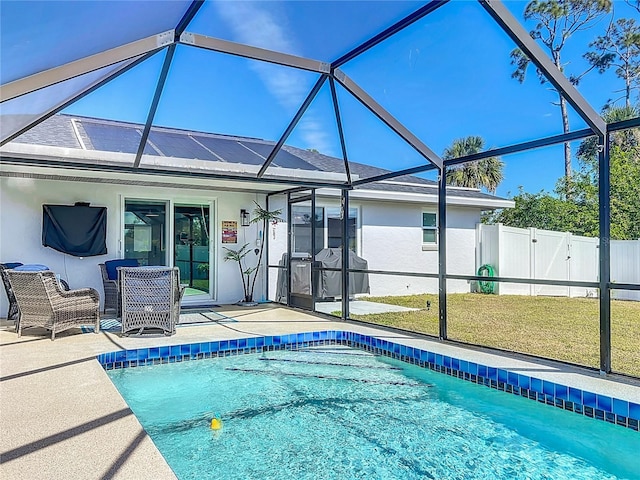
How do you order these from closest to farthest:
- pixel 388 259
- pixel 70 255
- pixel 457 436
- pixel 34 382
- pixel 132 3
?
pixel 132 3 < pixel 457 436 < pixel 34 382 < pixel 70 255 < pixel 388 259

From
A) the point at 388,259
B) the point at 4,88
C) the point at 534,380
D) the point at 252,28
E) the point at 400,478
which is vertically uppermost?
the point at 252,28

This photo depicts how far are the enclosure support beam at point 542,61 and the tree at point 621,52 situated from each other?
6859 mm

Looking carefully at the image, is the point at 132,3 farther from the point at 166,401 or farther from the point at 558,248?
the point at 558,248

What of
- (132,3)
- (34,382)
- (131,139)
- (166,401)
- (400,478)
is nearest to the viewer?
(400,478)

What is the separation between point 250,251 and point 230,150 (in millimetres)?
2685

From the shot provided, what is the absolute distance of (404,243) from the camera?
11.9 meters

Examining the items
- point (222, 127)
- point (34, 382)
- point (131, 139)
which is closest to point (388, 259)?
point (222, 127)

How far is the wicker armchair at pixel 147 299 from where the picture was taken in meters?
5.93

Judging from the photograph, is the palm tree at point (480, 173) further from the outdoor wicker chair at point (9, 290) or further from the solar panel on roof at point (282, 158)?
the outdoor wicker chair at point (9, 290)

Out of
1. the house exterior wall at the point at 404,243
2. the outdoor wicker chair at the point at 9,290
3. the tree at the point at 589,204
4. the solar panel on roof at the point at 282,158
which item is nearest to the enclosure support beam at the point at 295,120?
the solar panel on roof at the point at 282,158

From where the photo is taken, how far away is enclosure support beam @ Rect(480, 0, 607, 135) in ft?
11.9

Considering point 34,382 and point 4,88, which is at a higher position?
point 4,88

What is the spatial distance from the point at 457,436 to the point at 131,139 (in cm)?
549

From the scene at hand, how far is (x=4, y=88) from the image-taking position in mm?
3354
